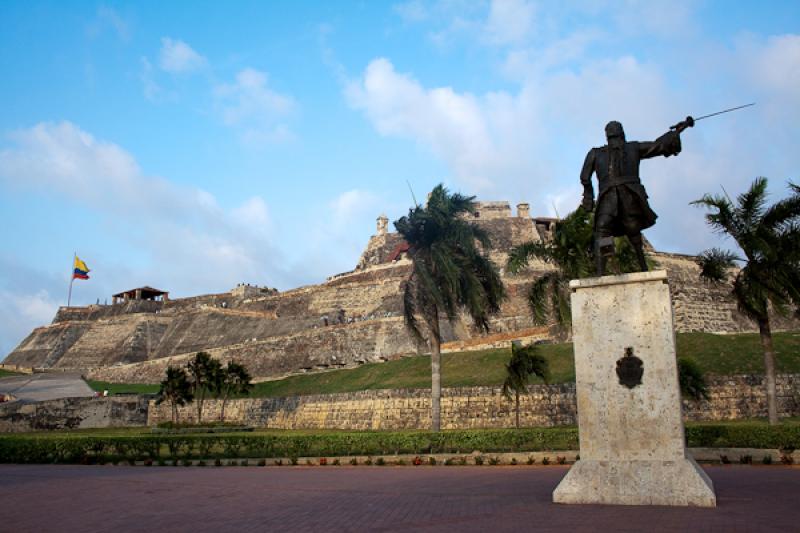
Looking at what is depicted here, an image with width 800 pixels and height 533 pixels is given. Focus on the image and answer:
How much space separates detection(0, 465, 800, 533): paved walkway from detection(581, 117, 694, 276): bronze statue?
3.38 meters

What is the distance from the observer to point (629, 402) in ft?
27.5

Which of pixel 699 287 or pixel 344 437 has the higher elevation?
pixel 699 287

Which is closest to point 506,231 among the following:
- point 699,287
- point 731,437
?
point 699,287

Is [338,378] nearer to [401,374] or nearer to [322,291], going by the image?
[401,374]

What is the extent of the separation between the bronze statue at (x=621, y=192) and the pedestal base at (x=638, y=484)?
2.63m

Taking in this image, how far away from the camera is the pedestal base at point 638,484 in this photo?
7742 millimetres

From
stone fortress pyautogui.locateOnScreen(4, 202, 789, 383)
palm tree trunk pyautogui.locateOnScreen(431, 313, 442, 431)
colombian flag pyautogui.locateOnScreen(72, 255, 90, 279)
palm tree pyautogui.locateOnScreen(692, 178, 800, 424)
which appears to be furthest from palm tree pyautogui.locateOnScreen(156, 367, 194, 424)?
colombian flag pyautogui.locateOnScreen(72, 255, 90, 279)

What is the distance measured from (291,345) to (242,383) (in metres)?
16.8

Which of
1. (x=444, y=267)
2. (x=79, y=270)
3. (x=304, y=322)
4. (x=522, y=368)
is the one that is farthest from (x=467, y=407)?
(x=79, y=270)

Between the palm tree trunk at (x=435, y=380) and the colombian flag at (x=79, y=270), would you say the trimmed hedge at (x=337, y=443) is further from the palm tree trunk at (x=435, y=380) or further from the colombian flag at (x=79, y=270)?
the colombian flag at (x=79, y=270)

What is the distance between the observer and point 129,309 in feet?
268

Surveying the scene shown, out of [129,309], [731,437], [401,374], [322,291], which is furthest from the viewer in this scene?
[129,309]

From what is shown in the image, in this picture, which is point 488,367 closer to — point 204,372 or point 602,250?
point 204,372

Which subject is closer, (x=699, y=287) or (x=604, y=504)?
(x=604, y=504)
